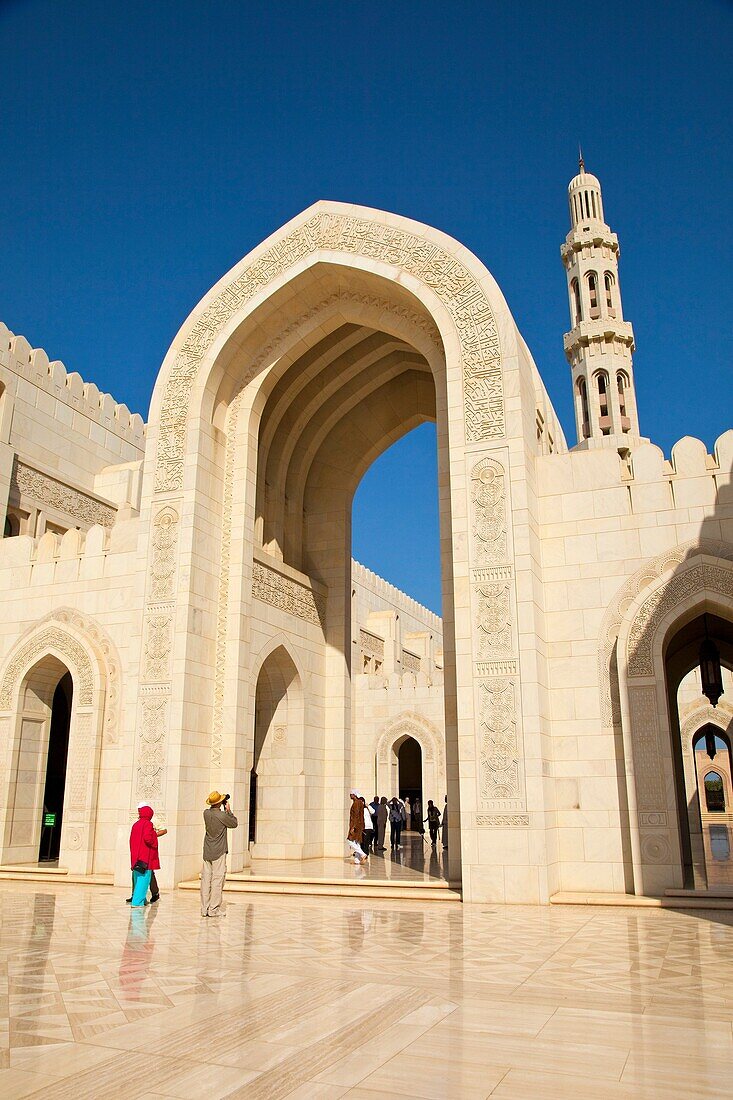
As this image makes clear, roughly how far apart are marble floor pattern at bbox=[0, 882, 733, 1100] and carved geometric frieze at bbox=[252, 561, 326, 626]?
6.28 meters

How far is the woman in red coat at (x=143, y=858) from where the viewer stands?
28.7ft

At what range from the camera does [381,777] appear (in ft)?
76.1

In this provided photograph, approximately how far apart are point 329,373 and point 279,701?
18.8ft

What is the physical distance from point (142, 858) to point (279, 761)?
5.39m

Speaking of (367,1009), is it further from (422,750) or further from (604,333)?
(604,333)

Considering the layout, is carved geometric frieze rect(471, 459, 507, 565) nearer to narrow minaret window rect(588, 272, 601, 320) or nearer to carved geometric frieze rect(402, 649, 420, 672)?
narrow minaret window rect(588, 272, 601, 320)

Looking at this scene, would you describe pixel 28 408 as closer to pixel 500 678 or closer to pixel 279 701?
pixel 279 701

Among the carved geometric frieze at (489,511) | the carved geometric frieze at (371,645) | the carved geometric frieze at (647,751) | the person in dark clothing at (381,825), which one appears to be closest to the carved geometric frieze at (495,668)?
the carved geometric frieze at (489,511)

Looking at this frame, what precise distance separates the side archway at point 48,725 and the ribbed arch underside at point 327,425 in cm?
349

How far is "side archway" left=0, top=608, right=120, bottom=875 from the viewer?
465 inches

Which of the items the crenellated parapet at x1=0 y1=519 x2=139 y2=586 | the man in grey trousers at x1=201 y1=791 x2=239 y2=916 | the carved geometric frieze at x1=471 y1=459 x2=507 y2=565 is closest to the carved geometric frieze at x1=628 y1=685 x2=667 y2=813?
the carved geometric frieze at x1=471 y1=459 x2=507 y2=565

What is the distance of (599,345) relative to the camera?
21.8 m

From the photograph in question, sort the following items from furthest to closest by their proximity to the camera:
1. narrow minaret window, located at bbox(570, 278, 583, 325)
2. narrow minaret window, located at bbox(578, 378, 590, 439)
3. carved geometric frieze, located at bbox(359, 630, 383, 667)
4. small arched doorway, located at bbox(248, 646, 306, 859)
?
carved geometric frieze, located at bbox(359, 630, 383, 667) → narrow minaret window, located at bbox(570, 278, 583, 325) → narrow minaret window, located at bbox(578, 378, 590, 439) → small arched doorway, located at bbox(248, 646, 306, 859)

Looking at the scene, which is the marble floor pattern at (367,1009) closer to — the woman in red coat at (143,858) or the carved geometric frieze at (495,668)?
the woman in red coat at (143,858)
